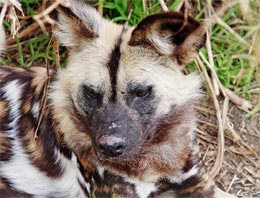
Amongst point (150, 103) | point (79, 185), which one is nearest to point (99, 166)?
point (79, 185)

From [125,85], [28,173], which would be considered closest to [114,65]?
[125,85]

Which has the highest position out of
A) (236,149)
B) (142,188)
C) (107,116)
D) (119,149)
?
(107,116)

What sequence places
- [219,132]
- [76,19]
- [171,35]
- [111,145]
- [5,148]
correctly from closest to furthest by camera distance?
[111,145]
[171,35]
[76,19]
[5,148]
[219,132]

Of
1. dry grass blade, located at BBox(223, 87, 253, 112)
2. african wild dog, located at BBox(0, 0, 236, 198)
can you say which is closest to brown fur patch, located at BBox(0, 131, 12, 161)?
african wild dog, located at BBox(0, 0, 236, 198)

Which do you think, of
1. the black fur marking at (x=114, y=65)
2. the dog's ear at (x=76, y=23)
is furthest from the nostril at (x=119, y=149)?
the dog's ear at (x=76, y=23)

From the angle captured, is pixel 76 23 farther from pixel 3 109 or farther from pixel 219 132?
pixel 219 132

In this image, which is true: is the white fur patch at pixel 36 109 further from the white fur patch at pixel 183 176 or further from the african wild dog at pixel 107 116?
the white fur patch at pixel 183 176

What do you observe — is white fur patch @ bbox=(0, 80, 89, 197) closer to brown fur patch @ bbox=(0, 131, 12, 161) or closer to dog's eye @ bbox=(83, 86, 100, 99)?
brown fur patch @ bbox=(0, 131, 12, 161)
